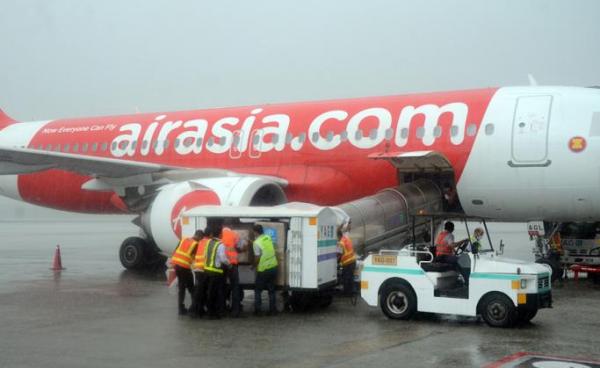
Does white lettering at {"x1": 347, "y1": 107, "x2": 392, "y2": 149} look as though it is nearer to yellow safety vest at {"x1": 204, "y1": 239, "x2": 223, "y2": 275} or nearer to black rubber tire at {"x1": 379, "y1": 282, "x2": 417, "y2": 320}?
black rubber tire at {"x1": 379, "y1": 282, "x2": 417, "y2": 320}

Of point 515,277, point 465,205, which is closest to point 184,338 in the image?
point 515,277

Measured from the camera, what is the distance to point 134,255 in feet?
62.5

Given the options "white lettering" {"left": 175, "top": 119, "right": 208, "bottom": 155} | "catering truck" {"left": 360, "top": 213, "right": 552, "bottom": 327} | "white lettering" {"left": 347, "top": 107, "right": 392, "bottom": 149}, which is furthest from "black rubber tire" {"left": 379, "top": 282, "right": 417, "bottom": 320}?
"white lettering" {"left": 175, "top": 119, "right": 208, "bottom": 155}

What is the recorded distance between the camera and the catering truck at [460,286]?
9.55 metres

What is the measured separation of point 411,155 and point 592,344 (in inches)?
262

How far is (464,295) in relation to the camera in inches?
392

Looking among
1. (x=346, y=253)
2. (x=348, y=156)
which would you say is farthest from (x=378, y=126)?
(x=346, y=253)

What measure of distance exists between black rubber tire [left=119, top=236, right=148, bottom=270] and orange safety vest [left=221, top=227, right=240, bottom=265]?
860 centimetres

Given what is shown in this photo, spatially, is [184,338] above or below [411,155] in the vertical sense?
below

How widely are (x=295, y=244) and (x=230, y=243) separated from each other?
1052 millimetres

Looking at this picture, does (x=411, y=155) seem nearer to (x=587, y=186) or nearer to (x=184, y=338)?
(x=587, y=186)

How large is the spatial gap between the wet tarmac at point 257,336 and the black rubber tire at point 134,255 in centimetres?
560

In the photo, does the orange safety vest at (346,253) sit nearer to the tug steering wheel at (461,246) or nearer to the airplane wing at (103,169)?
the tug steering wheel at (461,246)

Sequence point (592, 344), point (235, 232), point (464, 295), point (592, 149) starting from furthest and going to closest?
point (592, 149) → point (235, 232) → point (464, 295) → point (592, 344)
